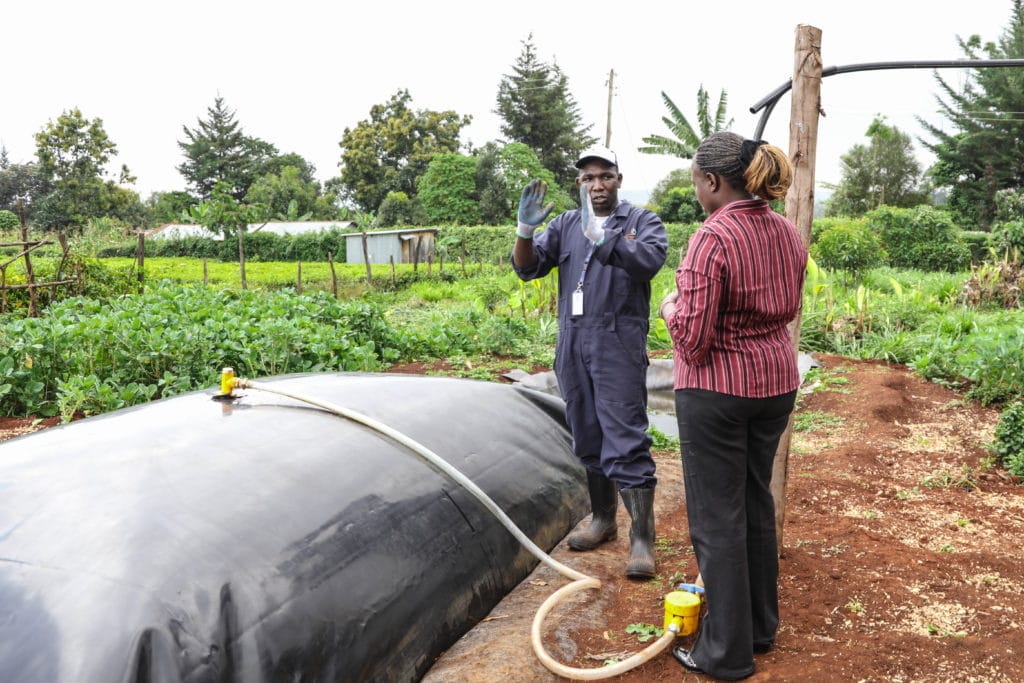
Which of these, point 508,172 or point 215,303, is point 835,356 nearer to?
point 215,303

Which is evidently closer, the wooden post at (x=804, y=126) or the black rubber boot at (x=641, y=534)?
the wooden post at (x=804, y=126)

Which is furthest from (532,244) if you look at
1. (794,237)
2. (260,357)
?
(260,357)

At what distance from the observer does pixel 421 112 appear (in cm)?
4231

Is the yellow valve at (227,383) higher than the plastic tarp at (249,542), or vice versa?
the yellow valve at (227,383)

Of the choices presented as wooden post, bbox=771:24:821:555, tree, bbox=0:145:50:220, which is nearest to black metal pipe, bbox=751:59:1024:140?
wooden post, bbox=771:24:821:555

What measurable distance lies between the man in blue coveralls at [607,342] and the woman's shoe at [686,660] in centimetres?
56

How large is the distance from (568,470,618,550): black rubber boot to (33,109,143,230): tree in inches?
1559

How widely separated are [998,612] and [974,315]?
7603 mm

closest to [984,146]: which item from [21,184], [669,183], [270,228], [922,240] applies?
[922,240]

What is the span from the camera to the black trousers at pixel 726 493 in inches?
81.4

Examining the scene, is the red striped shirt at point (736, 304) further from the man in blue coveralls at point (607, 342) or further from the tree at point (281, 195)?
the tree at point (281, 195)

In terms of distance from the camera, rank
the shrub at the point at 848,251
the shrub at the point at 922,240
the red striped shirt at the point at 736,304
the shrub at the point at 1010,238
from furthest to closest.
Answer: the shrub at the point at 922,240 < the shrub at the point at 1010,238 < the shrub at the point at 848,251 < the red striped shirt at the point at 736,304

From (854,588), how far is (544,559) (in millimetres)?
1044

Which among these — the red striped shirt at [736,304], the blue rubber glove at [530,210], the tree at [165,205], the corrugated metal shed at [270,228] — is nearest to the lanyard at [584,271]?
the blue rubber glove at [530,210]
